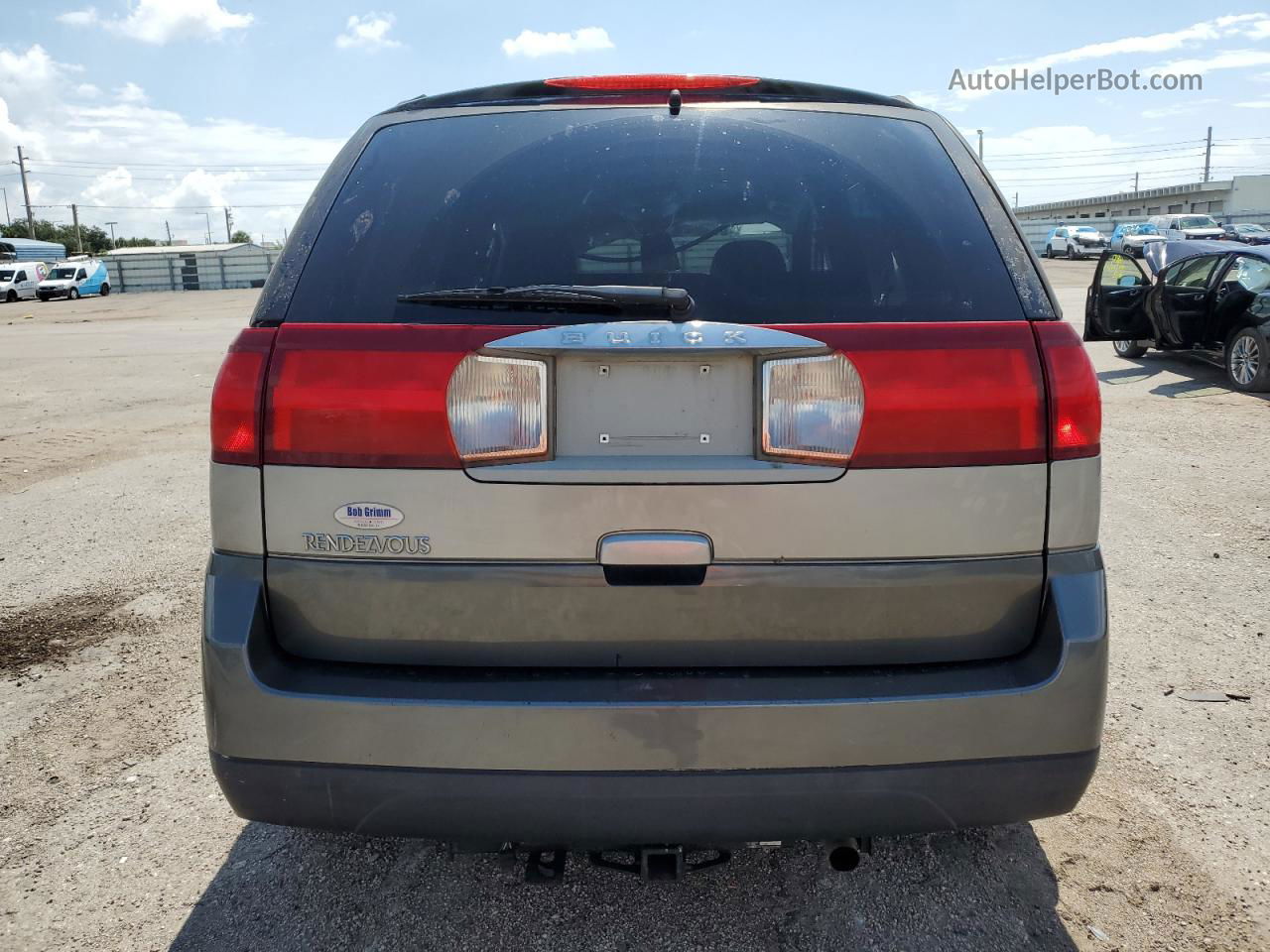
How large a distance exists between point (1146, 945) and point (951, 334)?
153 cm

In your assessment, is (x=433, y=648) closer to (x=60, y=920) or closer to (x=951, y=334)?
(x=951, y=334)

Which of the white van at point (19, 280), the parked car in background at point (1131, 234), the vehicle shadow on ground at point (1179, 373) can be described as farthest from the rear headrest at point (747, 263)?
the white van at point (19, 280)

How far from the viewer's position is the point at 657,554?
1.89 m

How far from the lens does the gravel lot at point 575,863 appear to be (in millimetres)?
2387

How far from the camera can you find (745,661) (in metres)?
1.95

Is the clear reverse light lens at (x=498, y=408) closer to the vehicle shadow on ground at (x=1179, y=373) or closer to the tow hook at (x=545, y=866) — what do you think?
the tow hook at (x=545, y=866)

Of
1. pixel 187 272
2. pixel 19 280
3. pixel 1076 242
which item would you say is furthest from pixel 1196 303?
pixel 187 272

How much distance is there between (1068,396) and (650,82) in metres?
1.25

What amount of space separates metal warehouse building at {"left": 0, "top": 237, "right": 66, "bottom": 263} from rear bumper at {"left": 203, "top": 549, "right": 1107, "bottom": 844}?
73.2 m

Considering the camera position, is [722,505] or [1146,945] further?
[1146,945]

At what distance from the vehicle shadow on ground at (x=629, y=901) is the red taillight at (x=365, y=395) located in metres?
1.21

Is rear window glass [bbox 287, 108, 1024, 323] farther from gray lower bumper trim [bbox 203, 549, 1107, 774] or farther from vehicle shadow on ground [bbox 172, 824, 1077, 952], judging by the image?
vehicle shadow on ground [bbox 172, 824, 1077, 952]

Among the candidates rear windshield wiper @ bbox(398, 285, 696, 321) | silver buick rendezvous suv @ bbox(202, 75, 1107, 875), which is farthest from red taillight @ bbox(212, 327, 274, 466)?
rear windshield wiper @ bbox(398, 285, 696, 321)

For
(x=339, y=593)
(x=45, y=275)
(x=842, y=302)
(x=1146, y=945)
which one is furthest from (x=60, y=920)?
(x=45, y=275)
